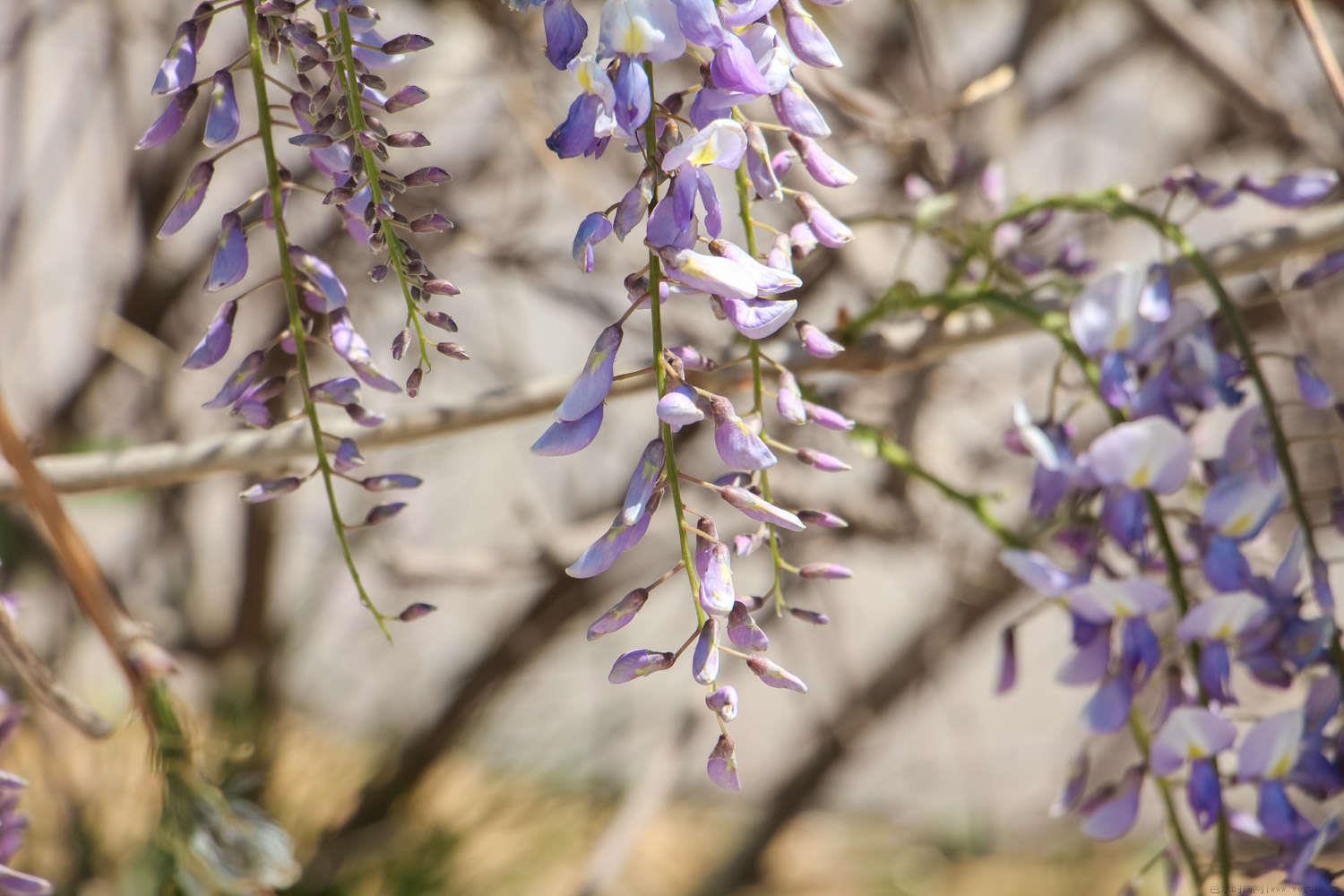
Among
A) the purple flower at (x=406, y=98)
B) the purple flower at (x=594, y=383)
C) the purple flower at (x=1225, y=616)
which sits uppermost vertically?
the purple flower at (x=406, y=98)

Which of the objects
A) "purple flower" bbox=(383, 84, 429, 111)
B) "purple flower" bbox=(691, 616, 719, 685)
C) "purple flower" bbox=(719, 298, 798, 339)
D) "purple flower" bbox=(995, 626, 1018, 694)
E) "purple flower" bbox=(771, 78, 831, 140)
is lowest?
"purple flower" bbox=(995, 626, 1018, 694)

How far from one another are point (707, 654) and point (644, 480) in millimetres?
55

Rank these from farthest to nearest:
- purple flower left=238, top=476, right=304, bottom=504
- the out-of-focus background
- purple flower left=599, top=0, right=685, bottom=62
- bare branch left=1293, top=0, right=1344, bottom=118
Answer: the out-of-focus background
bare branch left=1293, top=0, right=1344, bottom=118
purple flower left=238, top=476, right=304, bottom=504
purple flower left=599, top=0, right=685, bottom=62

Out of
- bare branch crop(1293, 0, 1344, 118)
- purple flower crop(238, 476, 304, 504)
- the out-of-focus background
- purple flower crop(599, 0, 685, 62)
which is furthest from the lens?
the out-of-focus background

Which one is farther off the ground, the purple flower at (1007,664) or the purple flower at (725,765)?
the purple flower at (725,765)

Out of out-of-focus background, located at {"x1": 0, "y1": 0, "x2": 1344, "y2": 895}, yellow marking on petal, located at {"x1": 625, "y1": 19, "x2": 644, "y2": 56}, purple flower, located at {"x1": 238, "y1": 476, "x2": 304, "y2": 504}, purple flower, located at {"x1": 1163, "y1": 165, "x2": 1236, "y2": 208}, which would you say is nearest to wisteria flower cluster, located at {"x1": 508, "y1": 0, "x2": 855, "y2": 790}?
yellow marking on petal, located at {"x1": 625, "y1": 19, "x2": 644, "y2": 56}

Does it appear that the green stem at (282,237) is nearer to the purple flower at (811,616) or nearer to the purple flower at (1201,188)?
the purple flower at (811,616)

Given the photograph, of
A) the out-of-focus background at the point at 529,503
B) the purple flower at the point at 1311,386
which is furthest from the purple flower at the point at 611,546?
the out-of-focus background at the point at 529,503

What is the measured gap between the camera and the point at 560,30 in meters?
0.33

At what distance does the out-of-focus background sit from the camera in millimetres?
1204

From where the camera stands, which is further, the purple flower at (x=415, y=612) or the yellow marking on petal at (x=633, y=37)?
the purple flower at (x=415, y=612)

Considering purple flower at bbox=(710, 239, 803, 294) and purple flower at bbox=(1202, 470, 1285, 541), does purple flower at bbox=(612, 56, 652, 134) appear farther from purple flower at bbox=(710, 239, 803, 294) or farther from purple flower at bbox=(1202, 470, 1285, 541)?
purple flower at bbox=(1202, 470, 1285, 541)

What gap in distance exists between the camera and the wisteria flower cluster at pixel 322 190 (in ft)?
1.16

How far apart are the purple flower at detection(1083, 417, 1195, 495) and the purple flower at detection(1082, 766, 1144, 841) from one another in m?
0.14
